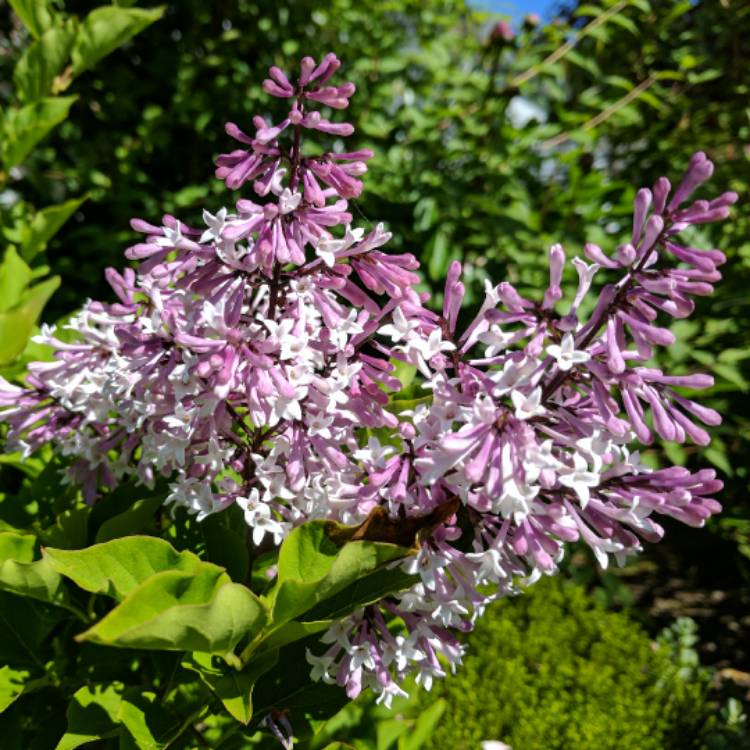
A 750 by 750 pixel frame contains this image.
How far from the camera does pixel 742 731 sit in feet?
7.08

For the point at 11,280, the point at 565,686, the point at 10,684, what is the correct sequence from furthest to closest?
the point at 565,686 < the point at 11,280 < the point at 10,684

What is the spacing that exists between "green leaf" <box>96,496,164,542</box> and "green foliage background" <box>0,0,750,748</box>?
0.65 metres

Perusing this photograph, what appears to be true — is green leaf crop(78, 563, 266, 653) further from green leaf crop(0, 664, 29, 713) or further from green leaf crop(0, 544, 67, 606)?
green leaf crop(0, 664, 29, 713)

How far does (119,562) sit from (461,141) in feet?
7.79

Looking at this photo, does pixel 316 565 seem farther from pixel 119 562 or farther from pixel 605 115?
pixel 605 115

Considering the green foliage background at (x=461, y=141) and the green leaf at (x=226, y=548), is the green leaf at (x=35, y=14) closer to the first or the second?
the green foliage background at (x=461, y=141)

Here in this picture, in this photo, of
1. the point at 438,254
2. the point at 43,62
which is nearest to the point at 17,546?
the point at 43,62

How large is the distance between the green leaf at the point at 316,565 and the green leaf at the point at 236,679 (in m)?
0.09

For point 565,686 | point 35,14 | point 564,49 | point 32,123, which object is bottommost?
point 565,686

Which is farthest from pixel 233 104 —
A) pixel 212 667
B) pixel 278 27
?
pixel 212 667

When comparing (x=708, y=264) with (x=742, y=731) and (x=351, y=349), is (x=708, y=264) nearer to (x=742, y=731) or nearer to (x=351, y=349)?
(x=351, y=349)

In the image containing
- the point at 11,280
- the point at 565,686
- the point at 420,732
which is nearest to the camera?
the point at 420,732

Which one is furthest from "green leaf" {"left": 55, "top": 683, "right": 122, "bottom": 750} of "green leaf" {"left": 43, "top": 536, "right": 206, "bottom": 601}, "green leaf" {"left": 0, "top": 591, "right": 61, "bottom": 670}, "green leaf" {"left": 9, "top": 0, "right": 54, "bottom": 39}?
"green leaf" {"left": 9, "top": 0, "right": 54, "bottom": 39}

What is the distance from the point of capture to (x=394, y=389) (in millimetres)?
928
